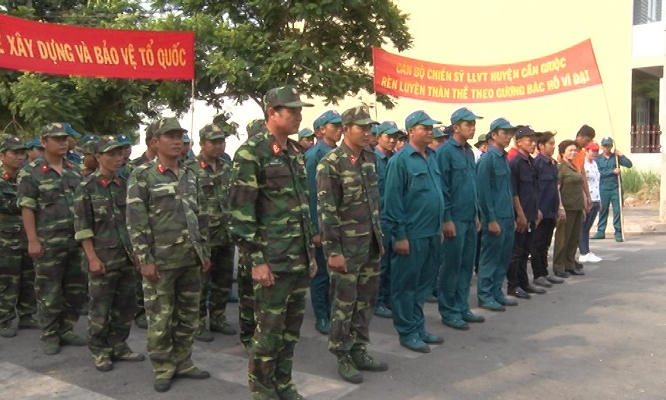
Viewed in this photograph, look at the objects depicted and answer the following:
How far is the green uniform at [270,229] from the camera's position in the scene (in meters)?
3.85

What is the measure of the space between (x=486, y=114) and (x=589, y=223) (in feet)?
37.9

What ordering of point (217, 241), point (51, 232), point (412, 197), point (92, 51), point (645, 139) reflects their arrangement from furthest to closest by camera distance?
1. point (645, 139)
2. point (92, 51)
3. point (217, 241)
4. point (51, 232)
5. point (412, 197)

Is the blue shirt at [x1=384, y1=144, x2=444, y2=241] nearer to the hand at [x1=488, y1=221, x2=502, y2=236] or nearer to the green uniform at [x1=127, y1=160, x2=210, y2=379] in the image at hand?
the hand at [x1=488, y1=221, x2=502, y2=236]

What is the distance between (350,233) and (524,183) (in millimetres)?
3420

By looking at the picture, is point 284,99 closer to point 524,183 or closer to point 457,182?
point 457,182

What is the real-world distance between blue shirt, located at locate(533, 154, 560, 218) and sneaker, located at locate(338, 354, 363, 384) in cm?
395

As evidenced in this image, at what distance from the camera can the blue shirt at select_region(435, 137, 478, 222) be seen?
238 inches

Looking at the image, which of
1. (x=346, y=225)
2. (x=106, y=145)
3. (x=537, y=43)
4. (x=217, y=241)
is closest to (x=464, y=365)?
(x=346, y=225)

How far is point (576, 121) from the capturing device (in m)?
19.0

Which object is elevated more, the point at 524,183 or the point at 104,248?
the point at 524,183

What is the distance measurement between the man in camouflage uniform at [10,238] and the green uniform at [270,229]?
3.18 metres

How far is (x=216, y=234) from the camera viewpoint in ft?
19.5

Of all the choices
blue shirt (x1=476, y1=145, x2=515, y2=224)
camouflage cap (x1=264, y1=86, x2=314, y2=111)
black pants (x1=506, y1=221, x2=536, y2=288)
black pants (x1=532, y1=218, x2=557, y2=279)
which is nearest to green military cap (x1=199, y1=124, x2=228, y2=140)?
camouflage cap (x1=264, y1=86, x2=314, y2=111)

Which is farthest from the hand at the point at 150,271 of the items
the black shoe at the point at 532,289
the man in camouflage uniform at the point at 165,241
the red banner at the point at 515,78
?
the red banner at the point at 515,78
